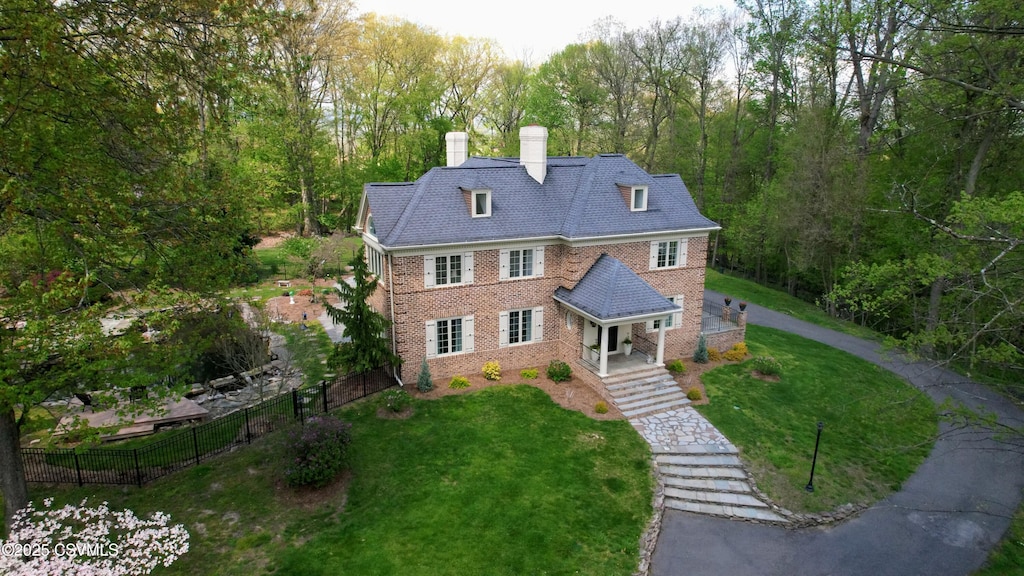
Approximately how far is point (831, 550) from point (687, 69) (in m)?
37.8

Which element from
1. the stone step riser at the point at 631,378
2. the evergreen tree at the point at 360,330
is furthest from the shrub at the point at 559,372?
the evergreen tree at the point at 360,330

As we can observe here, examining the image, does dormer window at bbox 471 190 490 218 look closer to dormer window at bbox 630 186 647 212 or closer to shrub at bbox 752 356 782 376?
dormer window at bbox 630 186 647 212

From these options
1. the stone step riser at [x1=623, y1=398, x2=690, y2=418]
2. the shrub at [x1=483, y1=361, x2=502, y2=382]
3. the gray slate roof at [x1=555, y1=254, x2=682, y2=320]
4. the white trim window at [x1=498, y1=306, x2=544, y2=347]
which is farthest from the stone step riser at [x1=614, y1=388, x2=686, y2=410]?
the shrub at [x1=483, y1=361, x2=502, y2=382]

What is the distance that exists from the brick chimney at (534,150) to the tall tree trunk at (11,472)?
55.6ft

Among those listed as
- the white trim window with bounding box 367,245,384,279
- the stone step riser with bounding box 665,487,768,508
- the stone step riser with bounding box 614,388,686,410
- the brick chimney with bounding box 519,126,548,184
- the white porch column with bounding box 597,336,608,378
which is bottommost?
the stone step riser with bounding box 665,487,768,508

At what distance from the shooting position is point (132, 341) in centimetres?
958

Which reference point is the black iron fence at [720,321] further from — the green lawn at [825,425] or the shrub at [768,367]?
the shrub at [768,367]

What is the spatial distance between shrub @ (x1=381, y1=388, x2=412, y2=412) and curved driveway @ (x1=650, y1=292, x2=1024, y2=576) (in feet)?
28.5

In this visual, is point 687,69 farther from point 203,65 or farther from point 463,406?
point 203,65

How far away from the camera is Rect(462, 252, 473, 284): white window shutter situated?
19547mm

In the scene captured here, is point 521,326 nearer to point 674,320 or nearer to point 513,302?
point 513,302

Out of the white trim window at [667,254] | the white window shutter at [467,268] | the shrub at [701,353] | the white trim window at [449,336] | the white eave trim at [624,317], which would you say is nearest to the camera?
the white eave trim at [624,317]

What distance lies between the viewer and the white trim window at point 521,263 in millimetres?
20188

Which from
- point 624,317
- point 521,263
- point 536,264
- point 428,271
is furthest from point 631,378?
point 428,271
